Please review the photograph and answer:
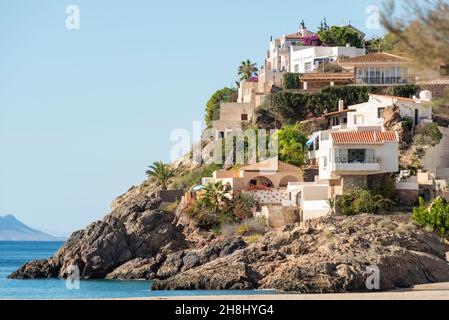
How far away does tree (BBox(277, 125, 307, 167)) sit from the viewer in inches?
2992

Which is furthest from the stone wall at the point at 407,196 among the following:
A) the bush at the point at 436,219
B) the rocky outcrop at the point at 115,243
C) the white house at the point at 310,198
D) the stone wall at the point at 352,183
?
the rocky outcrop at the point at 115,243

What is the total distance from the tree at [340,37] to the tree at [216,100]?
9719 mm

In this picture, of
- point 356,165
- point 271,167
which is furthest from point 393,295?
point 271,167

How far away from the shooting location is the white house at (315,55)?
97125 millimetres

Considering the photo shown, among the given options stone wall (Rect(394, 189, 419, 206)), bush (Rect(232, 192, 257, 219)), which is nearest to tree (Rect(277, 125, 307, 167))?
bush (Rect(232, 192, 257, 219))

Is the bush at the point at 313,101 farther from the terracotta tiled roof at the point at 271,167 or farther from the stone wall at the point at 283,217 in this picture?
the stone wall at the point at 283,217

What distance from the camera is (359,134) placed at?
66875mm

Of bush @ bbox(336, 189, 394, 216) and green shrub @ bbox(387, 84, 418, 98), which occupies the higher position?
green shrub @ bbox(387, 84, 418, 98)

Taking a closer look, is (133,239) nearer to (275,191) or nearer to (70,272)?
(70,272)

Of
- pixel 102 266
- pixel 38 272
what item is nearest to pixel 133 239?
pixel 102 266

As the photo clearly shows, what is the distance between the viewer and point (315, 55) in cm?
9750

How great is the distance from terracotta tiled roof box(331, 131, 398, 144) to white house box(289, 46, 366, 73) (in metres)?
29.1

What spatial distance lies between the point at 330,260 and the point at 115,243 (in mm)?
17335

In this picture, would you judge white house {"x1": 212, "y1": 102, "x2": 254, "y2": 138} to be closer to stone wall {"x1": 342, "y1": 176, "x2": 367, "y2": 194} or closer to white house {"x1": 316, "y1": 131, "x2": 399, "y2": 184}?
white house {"x1": 316, "y1": 131, "x2": 399, "y2": 184}
